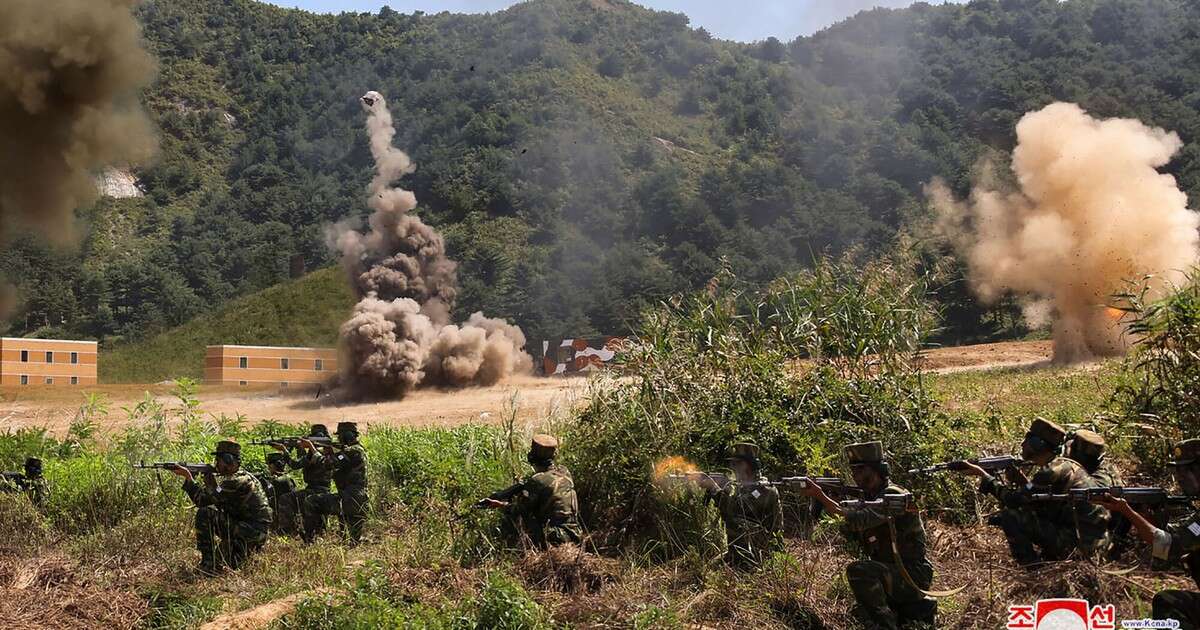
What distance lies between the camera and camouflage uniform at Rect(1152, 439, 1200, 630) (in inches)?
247

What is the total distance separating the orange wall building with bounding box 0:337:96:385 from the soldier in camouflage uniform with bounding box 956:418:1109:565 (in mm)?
36273

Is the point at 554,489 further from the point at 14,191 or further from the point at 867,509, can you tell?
the point at 14,191

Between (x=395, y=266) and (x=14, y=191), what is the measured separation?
20.7m

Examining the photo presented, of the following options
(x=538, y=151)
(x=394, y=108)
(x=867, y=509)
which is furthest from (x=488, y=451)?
(x=394, y=108)

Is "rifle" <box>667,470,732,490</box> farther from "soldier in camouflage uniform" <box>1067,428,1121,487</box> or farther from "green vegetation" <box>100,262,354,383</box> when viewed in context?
"green vegetation" <box>100,262,354,383</box>

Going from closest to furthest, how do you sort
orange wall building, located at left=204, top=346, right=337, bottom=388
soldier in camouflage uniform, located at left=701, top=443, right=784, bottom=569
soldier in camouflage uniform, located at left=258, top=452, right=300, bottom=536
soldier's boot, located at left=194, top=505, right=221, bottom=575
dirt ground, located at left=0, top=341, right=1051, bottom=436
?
soldier in camouflage uniform, located at left=701, top=443, right=784, bottom=569
soldier's boot, located at left=194, top=505, right=221, bottom=575
soldier in camouflage uniform, located at left=258, top=452, right=300, bottom=536
dirt ground, located at left=0, top=341, right=1051, bottom=436
orange wall building, located at left=204, top=346, right=337, bottom=388

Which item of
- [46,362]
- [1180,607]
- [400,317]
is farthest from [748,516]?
[46,362]

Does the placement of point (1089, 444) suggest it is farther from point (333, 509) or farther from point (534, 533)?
point (333, 509)

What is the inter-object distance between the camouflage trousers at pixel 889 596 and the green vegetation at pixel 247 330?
4524 cm

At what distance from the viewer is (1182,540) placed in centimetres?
627

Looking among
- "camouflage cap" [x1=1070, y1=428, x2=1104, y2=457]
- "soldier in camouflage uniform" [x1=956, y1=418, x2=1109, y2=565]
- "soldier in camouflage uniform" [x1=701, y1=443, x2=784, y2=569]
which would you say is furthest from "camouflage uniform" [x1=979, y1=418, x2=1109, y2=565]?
"soldier in camouflage uniform" [x1=701, y1=443, x2=784, y2=569]

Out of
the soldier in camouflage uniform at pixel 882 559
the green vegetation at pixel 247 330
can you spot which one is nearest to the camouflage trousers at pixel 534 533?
the soldier in camouflage uniform at pixel 882 559

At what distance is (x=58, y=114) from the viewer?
1543 centimetres

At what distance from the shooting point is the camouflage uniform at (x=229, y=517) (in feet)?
35.0
